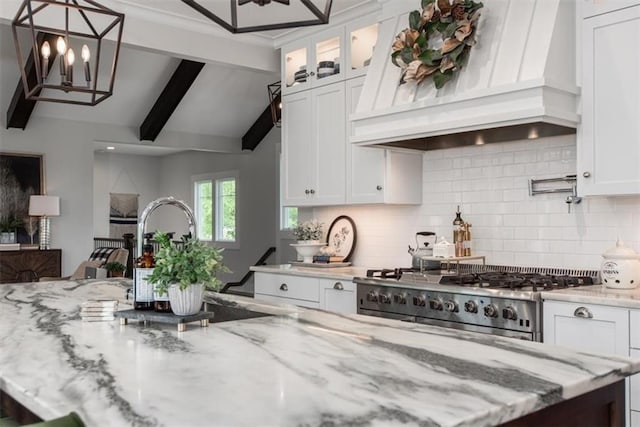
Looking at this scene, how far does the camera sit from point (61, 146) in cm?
836

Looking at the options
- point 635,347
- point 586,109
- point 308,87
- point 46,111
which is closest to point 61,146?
point 46,111

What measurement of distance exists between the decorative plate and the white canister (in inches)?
83.6

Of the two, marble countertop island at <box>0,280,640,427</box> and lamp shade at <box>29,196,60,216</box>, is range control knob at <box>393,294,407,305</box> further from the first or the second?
lamp shade at <box>29,196,60,216</box>

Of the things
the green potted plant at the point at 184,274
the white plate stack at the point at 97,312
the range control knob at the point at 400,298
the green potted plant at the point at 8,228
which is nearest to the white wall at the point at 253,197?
the green potted plant at the point at 8,228

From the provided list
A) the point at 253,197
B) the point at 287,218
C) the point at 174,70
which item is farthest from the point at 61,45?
the point at 253,197

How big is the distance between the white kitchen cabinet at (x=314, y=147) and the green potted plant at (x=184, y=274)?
2.64m

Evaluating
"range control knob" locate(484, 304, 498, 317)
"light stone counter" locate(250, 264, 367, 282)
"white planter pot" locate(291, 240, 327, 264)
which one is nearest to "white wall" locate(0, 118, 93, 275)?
"light stone counter" locate(250, 264, 367, 282)

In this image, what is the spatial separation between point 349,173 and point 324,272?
0.78 m

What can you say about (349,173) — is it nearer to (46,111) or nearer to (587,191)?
(587,191)

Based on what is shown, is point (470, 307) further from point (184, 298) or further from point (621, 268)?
point (184, 298)

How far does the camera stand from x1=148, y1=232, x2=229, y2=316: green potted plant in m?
2.00

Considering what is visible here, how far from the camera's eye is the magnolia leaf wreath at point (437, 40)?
3.50 metres

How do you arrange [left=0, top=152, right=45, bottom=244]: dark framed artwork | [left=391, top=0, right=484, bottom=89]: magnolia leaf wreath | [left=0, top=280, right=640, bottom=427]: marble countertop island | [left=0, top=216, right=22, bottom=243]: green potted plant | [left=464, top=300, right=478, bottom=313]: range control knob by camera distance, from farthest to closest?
[left=0, top=152, right=45, bottom=244]: dark framed artwork
[left=0, top=216, right=22, bottom=243]: green potted plant
[left=391, top=0, right=484, bottom=89]: magnolia leaf wreath
[left=464, top=300, right=478, bottom=313]: range control knob
[left=0, top=280, right=640, bottom=427]: marble countertop island

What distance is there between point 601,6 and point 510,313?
166cm
